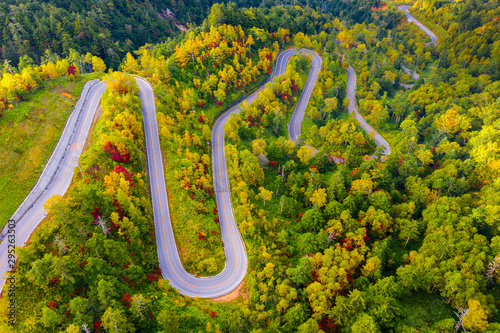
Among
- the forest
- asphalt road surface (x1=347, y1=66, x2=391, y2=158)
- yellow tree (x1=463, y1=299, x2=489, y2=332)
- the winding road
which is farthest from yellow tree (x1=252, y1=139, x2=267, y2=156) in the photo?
yellow tree (x1=463, y1=299, x2=489, y2=332)

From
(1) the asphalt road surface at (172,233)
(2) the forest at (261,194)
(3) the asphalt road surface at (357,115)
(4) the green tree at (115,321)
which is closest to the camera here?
(4) the green tree at (115,321)

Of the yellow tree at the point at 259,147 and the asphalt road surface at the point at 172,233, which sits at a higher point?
the yellow tree at the point at 259,147

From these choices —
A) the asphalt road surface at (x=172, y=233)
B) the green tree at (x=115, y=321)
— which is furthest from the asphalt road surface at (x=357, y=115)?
the green tree at (x=115, y=321)

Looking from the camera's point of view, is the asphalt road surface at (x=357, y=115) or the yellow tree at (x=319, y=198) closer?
the yellow tree at (x=319, y=198)

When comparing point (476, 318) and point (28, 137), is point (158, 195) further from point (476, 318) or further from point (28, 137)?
point (476, 318)

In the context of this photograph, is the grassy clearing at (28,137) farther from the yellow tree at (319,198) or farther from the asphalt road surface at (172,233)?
the yellow tree at (319,198)

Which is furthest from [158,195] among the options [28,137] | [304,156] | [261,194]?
[304,156]

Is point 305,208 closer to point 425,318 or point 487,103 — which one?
point 425,318

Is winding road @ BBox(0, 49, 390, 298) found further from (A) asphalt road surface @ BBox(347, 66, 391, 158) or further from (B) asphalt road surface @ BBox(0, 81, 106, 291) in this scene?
(A) asphalt road surface @ BBox(347, 66, 391, 158)
